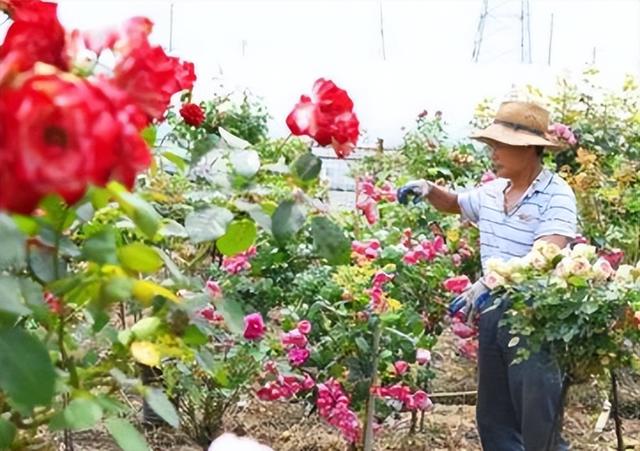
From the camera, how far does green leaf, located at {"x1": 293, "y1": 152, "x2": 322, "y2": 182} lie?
3.50ft

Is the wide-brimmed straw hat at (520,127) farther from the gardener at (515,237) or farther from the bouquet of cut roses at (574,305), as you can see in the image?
the bouquet of cut roses at (574,305)

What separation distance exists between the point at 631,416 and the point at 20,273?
11.6ft

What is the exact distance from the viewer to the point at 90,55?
2.65ft

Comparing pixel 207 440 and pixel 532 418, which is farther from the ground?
pixel 532 418

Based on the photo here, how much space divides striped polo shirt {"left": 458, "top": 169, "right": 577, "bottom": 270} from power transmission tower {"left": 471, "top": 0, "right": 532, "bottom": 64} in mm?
3636

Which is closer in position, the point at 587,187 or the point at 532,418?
the point at 532,418

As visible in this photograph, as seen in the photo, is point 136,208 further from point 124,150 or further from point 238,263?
point 238,263

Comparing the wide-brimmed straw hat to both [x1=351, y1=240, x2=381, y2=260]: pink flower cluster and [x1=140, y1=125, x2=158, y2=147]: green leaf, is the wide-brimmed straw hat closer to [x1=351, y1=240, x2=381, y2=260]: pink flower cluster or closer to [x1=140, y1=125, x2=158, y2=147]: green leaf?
[x1=351, y1=240, x2=381, y2=260]: pink flower cluster

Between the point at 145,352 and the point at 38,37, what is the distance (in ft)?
1.16

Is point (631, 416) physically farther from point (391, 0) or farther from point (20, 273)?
point (20, 273)

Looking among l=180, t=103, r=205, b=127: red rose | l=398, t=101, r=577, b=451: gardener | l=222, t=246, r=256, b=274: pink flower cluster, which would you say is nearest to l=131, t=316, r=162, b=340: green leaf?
l=180, t=103, r=205, b=127: red rose

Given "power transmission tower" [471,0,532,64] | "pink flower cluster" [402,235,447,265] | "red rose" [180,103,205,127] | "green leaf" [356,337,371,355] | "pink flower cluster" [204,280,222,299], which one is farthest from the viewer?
"power transmission tower" [471,0,532,64]

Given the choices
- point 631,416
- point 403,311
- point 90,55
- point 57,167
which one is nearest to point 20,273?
point 90,55

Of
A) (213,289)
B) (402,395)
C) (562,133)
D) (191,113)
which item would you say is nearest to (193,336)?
(191,113)
